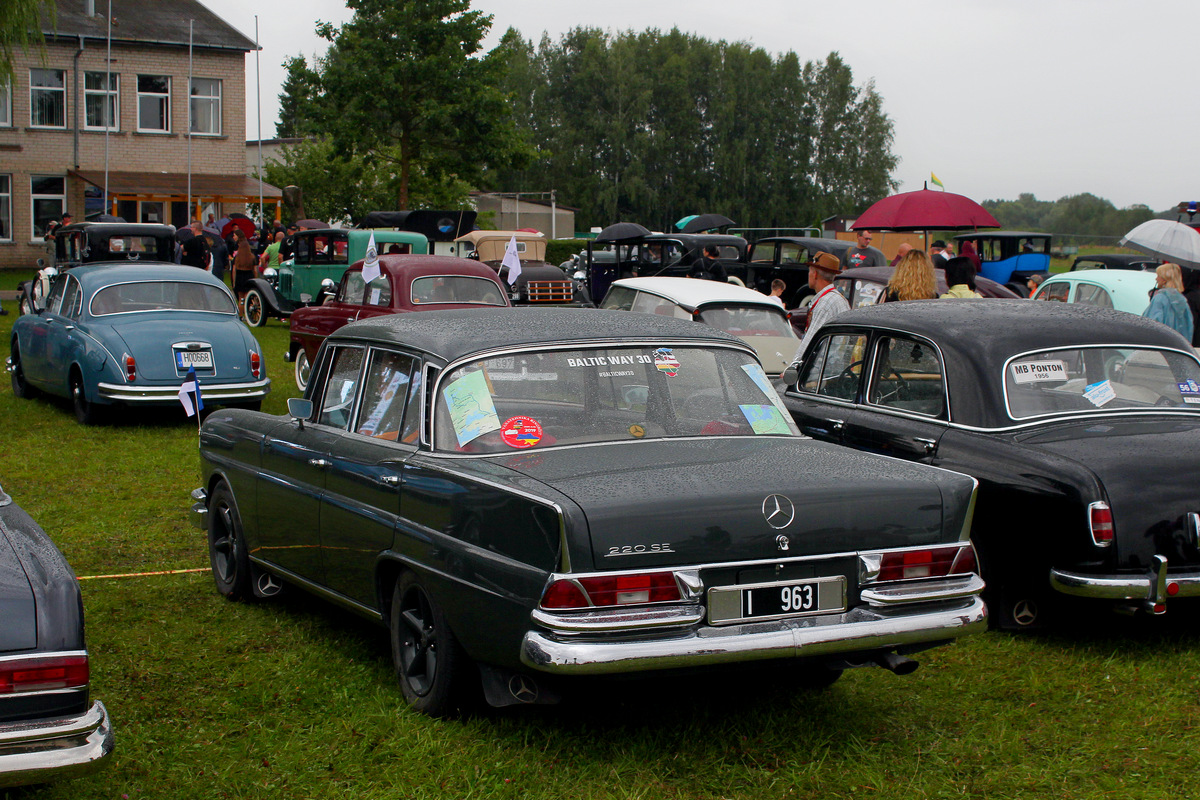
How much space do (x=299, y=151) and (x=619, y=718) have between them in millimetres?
47487

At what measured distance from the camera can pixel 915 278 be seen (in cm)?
892

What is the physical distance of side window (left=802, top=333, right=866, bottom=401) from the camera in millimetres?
7121

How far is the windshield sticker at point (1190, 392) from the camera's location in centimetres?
630

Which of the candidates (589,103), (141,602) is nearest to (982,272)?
(141,602)

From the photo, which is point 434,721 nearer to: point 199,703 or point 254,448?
point 199,703

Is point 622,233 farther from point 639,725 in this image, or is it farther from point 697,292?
point 639,725

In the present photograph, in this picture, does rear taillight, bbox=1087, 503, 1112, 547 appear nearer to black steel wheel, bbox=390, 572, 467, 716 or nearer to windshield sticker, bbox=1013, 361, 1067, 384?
windshield sticker, bbox=1013, 361, 1067, 384

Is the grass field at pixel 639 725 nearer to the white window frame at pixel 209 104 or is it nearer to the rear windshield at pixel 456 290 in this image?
the rear windshield at pixel 456 290

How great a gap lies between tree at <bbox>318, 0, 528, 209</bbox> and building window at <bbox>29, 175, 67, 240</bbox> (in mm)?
9920

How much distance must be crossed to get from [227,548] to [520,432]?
273 centimetres

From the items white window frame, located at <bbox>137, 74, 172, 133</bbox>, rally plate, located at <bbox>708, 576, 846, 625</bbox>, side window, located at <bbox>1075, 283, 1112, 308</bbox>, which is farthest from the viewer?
white window frame, located at <bbox>137, 74, 172, 133</bbox>

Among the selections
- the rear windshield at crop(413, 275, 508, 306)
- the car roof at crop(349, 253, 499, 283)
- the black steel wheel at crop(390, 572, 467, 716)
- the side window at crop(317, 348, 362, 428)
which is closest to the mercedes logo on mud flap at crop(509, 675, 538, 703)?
the black steel wheel at crop(390, 572, 467, 716)

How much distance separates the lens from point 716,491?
402cm

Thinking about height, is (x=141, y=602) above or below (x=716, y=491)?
below
